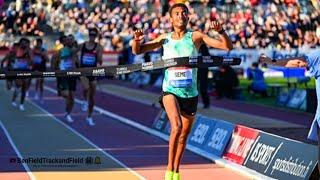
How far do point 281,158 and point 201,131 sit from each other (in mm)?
3414

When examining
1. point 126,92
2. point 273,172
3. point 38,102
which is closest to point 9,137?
point 273,172

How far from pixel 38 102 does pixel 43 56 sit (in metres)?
1.53

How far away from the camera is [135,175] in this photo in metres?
9.73

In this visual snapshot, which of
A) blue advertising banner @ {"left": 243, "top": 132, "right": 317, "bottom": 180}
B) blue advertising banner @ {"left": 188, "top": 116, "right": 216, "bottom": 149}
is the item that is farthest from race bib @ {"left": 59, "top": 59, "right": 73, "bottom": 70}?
blue advertising banner @ {"left": 243, "top": 132, "right": 317, "bottom": 180}

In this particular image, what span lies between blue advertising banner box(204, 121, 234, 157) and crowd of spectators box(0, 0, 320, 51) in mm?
21852

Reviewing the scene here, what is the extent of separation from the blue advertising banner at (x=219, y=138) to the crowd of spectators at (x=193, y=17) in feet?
71.7

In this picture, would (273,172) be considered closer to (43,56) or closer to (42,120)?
(42,120)

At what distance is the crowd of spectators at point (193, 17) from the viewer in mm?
35250

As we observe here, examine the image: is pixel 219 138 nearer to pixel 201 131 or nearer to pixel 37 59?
pixel 201 131

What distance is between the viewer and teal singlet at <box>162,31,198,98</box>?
8375 mm

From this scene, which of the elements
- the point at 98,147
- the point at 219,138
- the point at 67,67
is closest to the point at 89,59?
the point at 67,67

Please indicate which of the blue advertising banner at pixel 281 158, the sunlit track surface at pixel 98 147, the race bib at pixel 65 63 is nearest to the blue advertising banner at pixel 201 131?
the sunlit track surface at pixel 98 147

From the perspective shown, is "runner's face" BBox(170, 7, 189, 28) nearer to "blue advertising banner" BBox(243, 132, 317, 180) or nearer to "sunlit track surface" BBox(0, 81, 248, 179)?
"blue advertising banner" BBox(243, 132, 317, 180)

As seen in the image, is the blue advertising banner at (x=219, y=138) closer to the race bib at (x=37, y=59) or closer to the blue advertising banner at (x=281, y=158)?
the blue advertising banner at (x=281, y=158)
